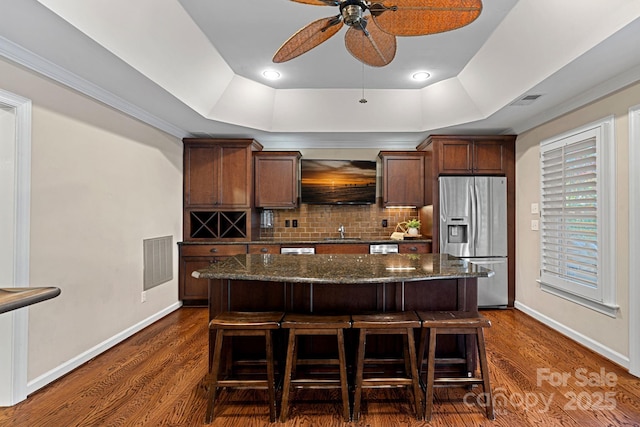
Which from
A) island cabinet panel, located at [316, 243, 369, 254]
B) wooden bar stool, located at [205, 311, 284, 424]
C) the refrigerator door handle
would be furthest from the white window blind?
wooden bar stool, located at [205, 311, 284, 424]

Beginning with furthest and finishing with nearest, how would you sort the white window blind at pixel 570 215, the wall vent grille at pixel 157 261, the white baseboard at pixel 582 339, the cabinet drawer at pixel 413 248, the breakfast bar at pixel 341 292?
the cabinet drawer at pixel 413 248 → the wall vent grille at pixel 157 261 → the white window blind at pixel 570 215 → the white baseboard at pixel 582 339 → the breakfast bar at pixel 341 292

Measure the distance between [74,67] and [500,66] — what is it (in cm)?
359

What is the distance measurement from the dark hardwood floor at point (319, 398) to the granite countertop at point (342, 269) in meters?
0.85

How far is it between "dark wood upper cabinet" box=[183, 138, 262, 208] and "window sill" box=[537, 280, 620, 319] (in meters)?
3.76

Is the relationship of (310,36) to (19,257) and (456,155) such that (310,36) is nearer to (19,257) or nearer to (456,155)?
(19,257)

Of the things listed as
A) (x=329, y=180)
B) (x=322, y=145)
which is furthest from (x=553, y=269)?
(x=322, y=145)

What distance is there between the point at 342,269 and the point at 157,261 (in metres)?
2.67

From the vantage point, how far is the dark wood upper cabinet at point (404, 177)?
4863 mm

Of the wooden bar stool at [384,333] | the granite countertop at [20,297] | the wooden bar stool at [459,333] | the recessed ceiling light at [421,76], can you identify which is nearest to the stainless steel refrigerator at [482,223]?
the recessed ceiling light at [421,76]

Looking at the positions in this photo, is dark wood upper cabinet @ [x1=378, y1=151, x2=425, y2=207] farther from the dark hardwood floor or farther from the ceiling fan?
the ceiling fan

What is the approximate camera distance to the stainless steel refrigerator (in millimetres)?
4309

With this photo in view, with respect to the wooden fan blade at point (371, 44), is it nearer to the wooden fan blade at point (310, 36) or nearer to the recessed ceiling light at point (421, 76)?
the wooden fan blade at point (310, 36)

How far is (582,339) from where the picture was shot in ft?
10.3

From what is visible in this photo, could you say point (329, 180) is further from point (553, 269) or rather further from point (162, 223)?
point (553, 269)
